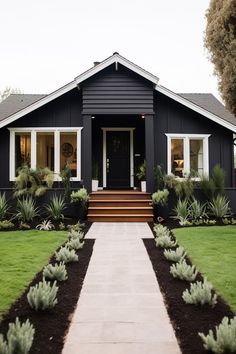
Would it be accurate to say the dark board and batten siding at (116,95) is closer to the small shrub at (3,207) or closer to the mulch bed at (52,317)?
the small shrub at (3,207)

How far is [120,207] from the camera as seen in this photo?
1204 centimetres

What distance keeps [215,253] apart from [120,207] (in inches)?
213

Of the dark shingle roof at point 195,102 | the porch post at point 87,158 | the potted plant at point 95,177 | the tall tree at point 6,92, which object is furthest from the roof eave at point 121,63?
the tall tree at point 6,92

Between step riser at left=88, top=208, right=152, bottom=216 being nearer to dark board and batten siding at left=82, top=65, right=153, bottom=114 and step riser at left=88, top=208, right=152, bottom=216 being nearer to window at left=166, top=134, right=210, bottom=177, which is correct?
window at left=166, top=134, right=210, bottom=177

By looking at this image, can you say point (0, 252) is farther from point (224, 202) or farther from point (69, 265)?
point (224, 202)

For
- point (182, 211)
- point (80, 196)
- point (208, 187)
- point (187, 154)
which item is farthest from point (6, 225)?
point (187, 154)

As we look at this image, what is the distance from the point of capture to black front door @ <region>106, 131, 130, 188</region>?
15.1 meters

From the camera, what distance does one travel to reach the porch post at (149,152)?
1274cm

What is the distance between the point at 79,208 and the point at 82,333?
8.48m

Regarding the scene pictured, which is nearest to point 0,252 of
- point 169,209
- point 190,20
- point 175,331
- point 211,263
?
point 211,263

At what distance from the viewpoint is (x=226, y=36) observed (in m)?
9.38

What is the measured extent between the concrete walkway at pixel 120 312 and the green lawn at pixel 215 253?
2.74 feet

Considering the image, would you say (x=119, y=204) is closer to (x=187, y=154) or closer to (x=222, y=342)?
(x=187, y=154)

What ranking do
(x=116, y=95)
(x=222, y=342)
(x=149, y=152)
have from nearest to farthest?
1. (x=222, y=342)
2. (x=149, y=152)
3. (x=116, y=95)
